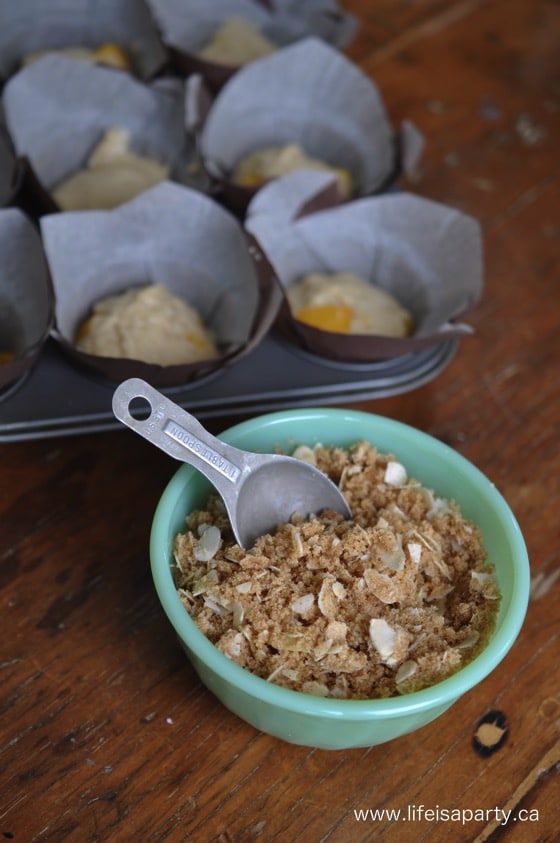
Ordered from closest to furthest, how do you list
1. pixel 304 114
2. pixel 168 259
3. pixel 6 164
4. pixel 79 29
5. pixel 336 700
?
pixel 336 700 → pixel 168 259 → pixel 6 164 → pixel 304 114 → pixel 79 29

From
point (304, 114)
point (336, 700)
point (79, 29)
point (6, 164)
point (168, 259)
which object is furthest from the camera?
point (79, 29)

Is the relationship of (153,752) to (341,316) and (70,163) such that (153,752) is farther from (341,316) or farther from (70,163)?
(70,163)

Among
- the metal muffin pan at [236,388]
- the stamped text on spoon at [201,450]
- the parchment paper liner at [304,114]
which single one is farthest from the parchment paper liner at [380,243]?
the stamped text on spoon at [201,450]

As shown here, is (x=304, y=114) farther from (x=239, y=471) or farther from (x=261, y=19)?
(x=239, y=471)

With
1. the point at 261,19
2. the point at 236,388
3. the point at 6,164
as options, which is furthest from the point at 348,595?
the point at 261,19

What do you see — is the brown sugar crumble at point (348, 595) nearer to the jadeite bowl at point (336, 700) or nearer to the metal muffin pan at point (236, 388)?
the jadeite bowl at point (336, 700)
